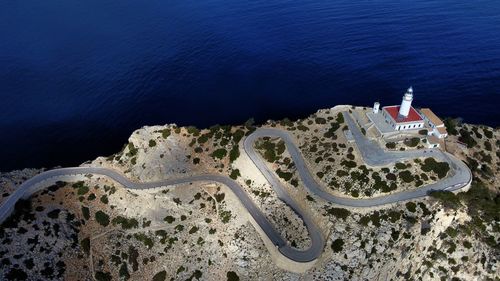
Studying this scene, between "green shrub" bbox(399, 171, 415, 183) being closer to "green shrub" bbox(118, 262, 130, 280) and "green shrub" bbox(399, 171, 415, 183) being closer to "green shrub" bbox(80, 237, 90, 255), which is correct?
"green shrub" bbox(118, 262, 130, 280)

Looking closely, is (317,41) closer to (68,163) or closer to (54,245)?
(68,163)

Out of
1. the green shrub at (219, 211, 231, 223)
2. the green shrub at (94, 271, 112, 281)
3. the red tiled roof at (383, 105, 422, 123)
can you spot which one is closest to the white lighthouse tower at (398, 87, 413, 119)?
the red tiled roof at (383, 105, 422, 123)

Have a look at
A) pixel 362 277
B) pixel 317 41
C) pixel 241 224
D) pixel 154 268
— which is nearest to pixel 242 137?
pixel 241 224

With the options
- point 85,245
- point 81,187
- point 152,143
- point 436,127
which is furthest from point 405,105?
point 81,187

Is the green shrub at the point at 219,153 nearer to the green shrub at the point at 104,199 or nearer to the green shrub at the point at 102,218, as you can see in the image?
the green shrub at the point at 104,199

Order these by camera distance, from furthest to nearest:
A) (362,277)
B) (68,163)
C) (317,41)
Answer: (317,41)
(68,163)
(362,277)

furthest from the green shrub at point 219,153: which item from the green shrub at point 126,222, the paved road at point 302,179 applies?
the green shrub at point 126,222
